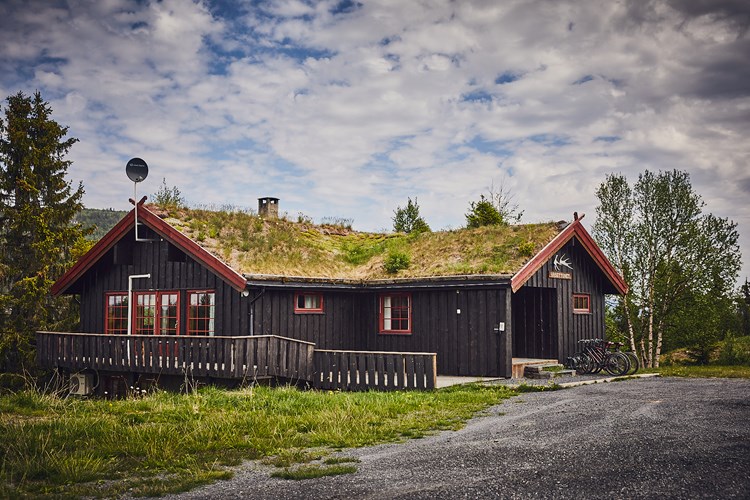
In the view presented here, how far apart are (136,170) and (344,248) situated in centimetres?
780

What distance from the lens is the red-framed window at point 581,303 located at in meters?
22.7

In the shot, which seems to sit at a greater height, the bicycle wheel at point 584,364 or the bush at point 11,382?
the bicycle wheel at point 584,364

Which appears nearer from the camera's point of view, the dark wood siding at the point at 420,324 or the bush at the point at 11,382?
the dark wood siding at the point at 420,324

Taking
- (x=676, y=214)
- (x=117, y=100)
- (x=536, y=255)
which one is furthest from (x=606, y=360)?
(x=117, y=100)

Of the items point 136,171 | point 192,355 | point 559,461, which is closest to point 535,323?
point 192,355

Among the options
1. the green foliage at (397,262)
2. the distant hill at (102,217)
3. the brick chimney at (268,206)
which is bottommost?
the green foliage at (397,262)

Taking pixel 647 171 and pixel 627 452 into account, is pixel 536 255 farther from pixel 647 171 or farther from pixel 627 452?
pixel 647 171

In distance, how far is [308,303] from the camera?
20922mm

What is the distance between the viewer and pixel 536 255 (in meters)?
19.5

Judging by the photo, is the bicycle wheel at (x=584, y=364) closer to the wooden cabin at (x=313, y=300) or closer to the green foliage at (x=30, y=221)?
the wooden cabin at (x=313, y=300)

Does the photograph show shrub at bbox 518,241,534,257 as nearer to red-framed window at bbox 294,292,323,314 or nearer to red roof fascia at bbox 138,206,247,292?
red-framed window at bbox 294,292,323,314

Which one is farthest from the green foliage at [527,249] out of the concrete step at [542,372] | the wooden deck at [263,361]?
the wooden deck at [263,361]

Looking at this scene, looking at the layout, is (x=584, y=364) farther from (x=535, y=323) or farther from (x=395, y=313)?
(x=395, y=313)

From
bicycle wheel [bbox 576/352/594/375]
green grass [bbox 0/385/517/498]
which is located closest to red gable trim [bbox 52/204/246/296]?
green grass [bbox 0/385/517/498]
